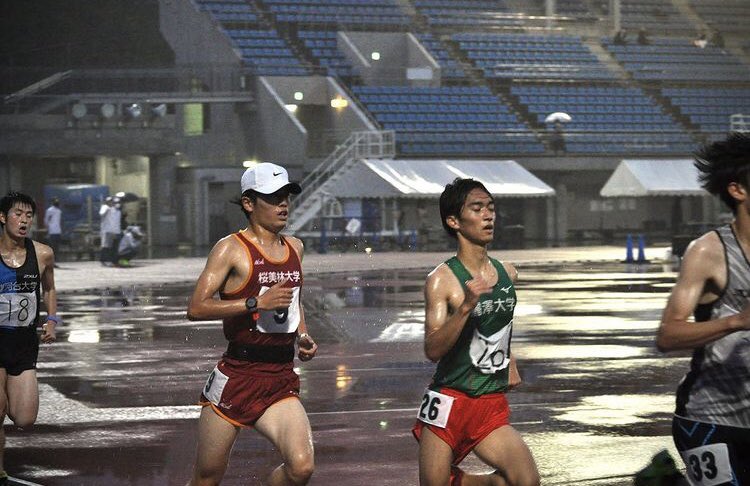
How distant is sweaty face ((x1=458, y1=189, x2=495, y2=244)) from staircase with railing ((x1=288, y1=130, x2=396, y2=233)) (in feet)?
137

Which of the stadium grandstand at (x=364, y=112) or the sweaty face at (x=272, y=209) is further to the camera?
the stadium grandstand at (x=364, y=112)

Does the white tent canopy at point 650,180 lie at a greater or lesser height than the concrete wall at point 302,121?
lesser

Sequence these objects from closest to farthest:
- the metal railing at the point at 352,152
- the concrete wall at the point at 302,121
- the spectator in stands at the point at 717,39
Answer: the metal railing at the point at 352,152
the concrete wall at the point at 302,121
the spectator in stands at the point at 717,39

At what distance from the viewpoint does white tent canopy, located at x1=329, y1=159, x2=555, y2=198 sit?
4956 centimetres

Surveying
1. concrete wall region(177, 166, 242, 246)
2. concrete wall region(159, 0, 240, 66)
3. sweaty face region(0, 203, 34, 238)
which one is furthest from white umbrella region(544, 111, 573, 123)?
sweaty face region(0, 203, 34, 238)

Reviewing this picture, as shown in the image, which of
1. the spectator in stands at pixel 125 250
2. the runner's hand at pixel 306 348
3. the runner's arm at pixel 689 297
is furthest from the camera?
the spectator in stands at pixel 125 250

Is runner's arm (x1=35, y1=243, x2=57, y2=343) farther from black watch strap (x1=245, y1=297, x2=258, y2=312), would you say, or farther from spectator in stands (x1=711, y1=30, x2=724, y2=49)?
spectator in stands (x1=711, y1=30, x2=724, y2=49)

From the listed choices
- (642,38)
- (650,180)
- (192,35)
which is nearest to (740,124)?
(650,180)

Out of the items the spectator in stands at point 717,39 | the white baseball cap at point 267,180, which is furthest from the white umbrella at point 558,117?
the white baseball cap at point 267,180

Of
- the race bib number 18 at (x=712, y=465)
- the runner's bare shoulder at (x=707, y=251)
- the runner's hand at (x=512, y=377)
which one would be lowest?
the race bib number 18 at (x=712, y=465)

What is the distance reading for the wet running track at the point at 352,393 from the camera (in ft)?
33.7

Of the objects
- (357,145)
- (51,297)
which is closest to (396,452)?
(51,297)

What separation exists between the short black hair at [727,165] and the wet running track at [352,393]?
3.92 meters

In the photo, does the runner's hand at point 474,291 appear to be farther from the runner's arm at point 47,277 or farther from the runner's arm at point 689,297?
the runner's arm at point 47,277
